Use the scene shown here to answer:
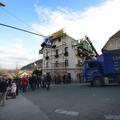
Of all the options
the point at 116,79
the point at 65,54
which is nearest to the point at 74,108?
the point at 116,79

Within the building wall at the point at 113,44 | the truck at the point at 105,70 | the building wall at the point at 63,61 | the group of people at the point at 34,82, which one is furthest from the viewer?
the building wall at the point at 63,61

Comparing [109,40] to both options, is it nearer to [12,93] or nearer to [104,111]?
[12,93]

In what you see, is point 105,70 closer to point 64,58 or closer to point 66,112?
point 66,112

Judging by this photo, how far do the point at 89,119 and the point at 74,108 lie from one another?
3.34m

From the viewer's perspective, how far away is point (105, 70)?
3309 cm

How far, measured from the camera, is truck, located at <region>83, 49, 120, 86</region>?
3275cm

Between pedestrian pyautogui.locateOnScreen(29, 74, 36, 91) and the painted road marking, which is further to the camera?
pedestrian pyautogui.locateOnScreen(29, 74, 36, 91)

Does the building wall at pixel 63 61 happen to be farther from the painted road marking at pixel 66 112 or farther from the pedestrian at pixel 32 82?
the painted road marking at pixel 66 112

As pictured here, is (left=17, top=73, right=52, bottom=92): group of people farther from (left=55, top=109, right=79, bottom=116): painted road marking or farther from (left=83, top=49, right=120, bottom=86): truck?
(left=55, top=109, right=79, bottom=116): painted road marking

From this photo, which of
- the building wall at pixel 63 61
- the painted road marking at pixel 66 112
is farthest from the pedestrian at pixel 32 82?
the building wall at pixel 63 61

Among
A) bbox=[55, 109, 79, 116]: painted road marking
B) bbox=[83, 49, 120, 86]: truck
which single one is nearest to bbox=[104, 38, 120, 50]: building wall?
bbox=[83, 49, 120, 86]: truck

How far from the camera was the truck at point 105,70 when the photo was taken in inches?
1289

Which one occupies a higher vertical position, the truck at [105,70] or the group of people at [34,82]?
the truck at [105,70]

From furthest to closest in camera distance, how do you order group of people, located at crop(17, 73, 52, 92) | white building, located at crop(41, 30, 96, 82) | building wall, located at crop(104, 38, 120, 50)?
white building, located at crop(41, 30, 96, 82)
building wall, located at crop(104, 38, 120, 50)
group of people, located at crop(17, 73, 52, 92)
